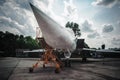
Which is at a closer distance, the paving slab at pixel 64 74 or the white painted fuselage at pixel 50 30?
the white painted fuselage at pixel 50 30

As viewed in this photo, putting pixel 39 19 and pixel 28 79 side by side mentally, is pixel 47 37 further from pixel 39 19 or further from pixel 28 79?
pixel 28 79

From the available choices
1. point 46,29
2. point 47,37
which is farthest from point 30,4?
point 47,37

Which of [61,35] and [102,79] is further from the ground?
[61,35]

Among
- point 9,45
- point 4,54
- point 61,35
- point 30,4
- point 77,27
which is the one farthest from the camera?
point 77,27

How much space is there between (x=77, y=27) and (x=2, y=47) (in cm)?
3203

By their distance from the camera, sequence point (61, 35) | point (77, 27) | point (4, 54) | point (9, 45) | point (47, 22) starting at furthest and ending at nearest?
point (77, 27)
point (9, 45)
point (4, 54)
point (61, 35)
point (47, 22)

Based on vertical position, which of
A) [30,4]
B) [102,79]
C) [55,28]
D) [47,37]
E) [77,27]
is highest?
[77,27]

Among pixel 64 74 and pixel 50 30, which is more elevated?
pixel 50 30

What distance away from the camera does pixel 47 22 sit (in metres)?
6.80

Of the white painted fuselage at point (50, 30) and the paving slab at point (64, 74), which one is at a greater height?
the white painted fuselage at point (50, 30)

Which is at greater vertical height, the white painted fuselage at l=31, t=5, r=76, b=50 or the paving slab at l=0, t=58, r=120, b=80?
the white painted fuselage at l=31, t=5, r=76, b=50

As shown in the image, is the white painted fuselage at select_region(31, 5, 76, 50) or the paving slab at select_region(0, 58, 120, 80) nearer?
the white painted fuselage at select_region(31, 5, 76, 50)

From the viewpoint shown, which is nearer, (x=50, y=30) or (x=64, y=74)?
(x=50, y=30)

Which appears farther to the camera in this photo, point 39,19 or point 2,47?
point 2,47
